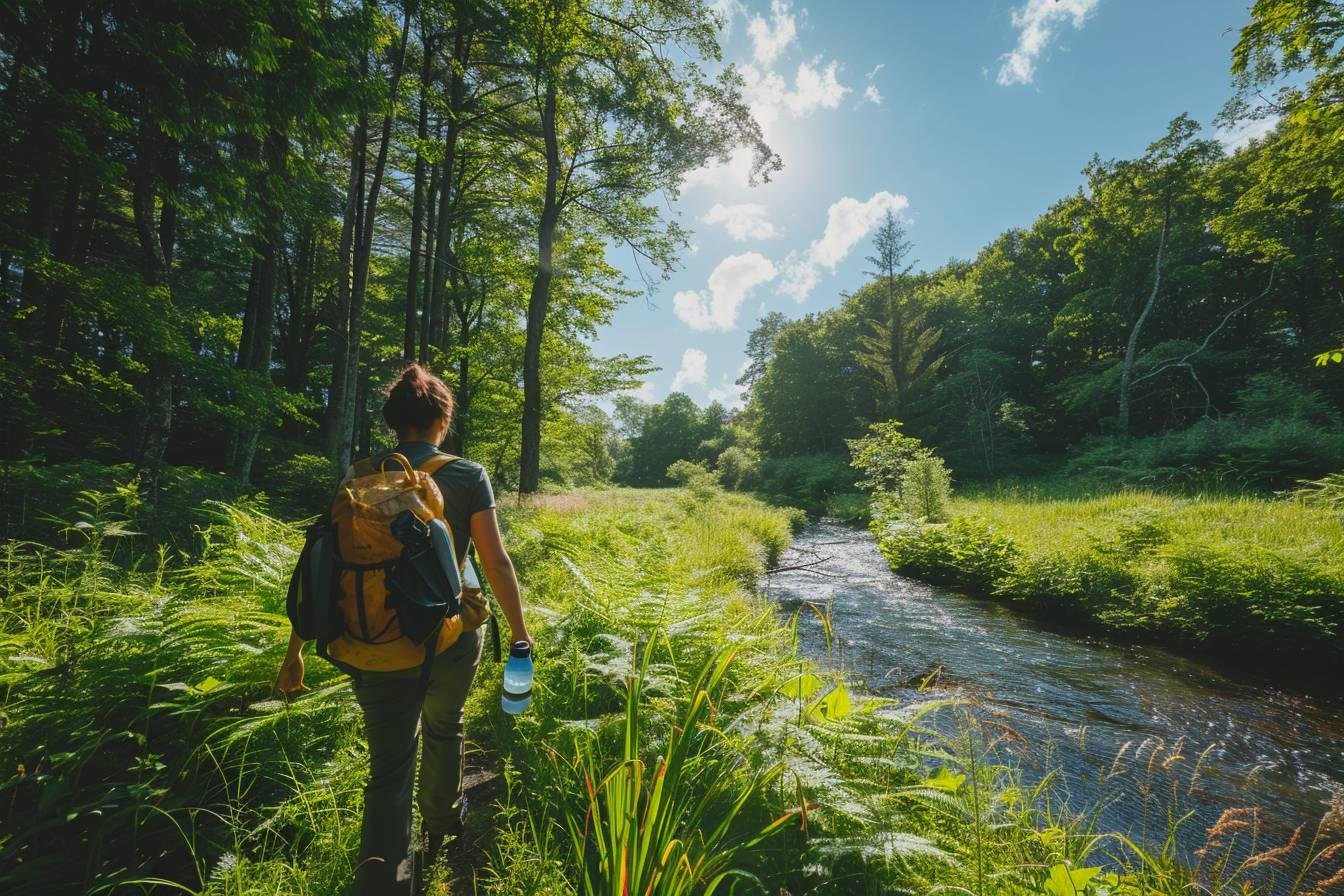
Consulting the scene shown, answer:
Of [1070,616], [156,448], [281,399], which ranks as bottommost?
[1070,616]

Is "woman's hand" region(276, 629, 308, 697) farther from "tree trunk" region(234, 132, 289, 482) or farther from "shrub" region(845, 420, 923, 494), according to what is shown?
"shrub" region(845, 420, 923, 494)

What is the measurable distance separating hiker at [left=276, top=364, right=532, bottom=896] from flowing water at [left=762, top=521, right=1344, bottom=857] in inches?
74.8

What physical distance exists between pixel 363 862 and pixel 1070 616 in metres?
8.41

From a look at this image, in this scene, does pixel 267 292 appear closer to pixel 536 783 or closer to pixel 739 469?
pixel 536 783

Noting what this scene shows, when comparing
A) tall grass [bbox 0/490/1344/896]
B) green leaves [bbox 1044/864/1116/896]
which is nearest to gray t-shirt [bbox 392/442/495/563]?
tall grass [bbox 0/490/1344/896]

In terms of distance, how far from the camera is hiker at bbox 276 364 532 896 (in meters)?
1.59

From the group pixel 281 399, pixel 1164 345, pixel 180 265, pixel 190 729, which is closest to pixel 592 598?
pixel 190 729

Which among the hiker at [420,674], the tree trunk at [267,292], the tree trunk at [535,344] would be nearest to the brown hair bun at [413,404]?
the hiker at [420,674]

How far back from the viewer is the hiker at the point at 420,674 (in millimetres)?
1594

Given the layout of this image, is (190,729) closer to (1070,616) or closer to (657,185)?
(1070,616)

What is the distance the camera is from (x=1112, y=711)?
4.18m

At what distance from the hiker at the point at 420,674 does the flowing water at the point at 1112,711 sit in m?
1.90

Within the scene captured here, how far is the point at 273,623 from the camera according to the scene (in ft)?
8.43

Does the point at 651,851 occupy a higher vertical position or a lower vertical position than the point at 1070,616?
higher
